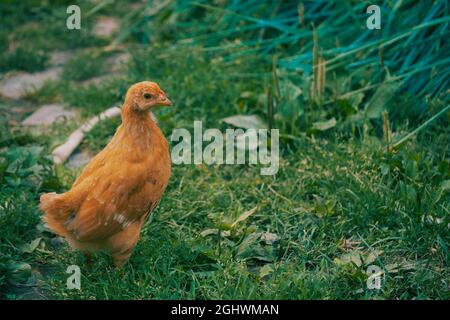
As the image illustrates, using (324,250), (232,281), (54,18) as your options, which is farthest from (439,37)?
(54,18)

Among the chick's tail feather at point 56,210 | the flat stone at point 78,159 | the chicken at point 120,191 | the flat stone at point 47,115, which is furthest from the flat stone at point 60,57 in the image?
the chick's tail feather at point 56,210

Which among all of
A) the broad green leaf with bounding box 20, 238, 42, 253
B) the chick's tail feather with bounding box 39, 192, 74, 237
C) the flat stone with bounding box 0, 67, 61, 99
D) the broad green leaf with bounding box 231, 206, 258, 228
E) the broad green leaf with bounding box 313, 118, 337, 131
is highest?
the flat stone with bounding box 0, 67, 61, 99

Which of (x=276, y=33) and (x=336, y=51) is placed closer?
(x=336, y=51)

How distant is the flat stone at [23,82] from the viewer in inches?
186

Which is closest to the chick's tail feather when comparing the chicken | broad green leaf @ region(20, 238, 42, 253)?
the chicken

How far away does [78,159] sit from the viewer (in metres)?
3.96

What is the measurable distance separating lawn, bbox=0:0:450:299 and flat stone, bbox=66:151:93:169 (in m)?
0.03

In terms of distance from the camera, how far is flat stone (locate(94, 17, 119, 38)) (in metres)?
5.52

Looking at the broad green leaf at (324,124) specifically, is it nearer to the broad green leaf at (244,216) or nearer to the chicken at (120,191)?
the broad green leaf at (244,216)

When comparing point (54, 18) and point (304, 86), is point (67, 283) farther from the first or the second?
point (54, 18)

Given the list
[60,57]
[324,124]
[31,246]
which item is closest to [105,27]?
[60,57]

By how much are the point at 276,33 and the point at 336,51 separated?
0.74 meters

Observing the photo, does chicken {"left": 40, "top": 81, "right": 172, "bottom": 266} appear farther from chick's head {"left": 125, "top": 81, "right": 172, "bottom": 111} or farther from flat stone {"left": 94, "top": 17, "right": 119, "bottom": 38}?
flat stone {"left": 94, "top": 17, "right": 119, "bottom": 38}

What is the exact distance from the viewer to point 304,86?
4.14 m
